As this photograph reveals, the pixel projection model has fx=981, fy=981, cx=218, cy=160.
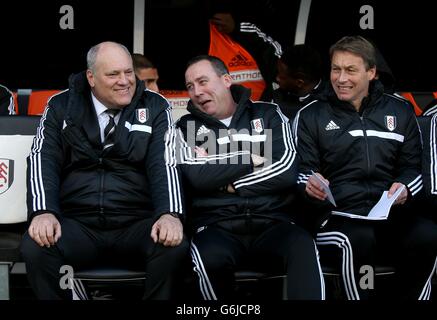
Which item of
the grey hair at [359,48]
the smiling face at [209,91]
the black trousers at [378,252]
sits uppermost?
the grey hair at [359,48]

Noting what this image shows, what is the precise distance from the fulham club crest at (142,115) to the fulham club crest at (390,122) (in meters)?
1.19

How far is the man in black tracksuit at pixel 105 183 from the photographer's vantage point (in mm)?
4273

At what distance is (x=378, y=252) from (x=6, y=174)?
70.9 inches

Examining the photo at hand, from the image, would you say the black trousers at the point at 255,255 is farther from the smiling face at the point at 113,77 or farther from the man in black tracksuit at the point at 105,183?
the smiling face at the point at 113,77

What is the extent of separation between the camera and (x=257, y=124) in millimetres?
4832

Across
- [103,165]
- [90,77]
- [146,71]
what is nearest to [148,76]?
[146,71]

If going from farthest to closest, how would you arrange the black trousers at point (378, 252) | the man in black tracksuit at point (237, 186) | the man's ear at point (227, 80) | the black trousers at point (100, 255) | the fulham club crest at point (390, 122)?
the man's ear at point (227, 80) → the fulham club crest at point (390, 122) → the black trousers at point (378, 252) → the man in black tracksuit at point (237, 186) → the black trousers at point (100, 255)

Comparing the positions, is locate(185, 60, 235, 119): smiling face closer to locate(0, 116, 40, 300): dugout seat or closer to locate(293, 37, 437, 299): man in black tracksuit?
locate(293, 37, 437, 299): man in black tracksuit

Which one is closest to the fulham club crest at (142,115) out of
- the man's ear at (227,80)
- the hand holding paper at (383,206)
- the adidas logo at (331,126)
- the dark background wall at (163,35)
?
the man's ear at (227,80)

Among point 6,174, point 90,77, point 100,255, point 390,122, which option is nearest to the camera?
point 100,255

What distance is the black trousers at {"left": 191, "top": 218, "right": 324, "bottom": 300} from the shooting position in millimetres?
4270

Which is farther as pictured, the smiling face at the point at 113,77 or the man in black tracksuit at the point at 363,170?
the smiling face at the point at 113,77

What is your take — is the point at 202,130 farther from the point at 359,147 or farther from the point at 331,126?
the point at 359,147
